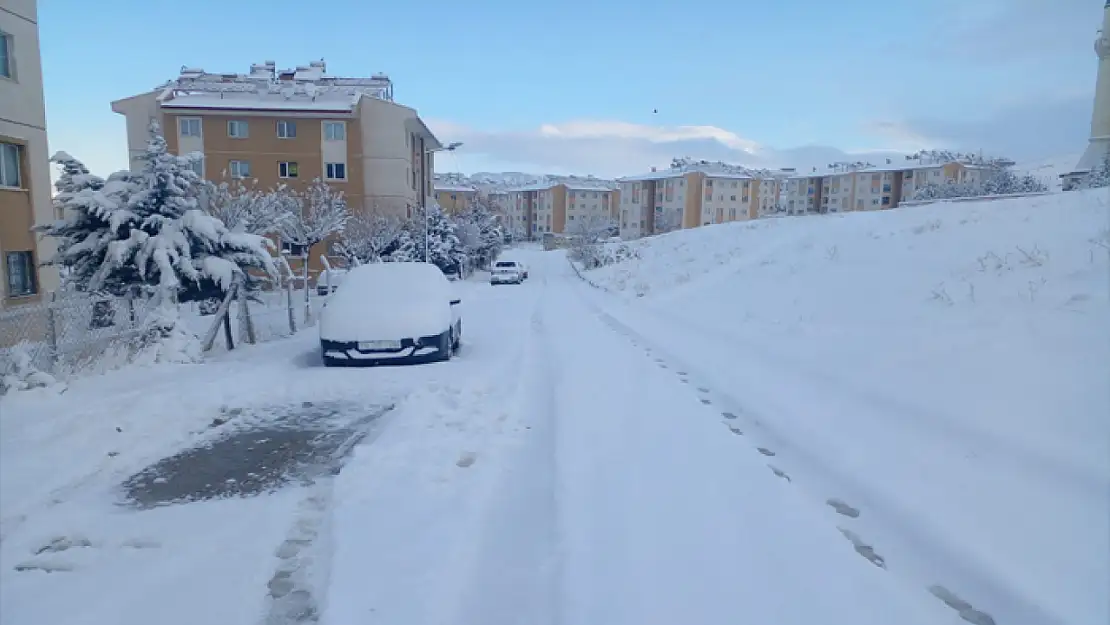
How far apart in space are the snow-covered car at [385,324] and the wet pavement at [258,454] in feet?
6.23

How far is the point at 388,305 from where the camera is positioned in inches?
356

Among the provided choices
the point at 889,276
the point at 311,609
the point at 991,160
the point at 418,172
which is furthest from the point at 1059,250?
the point at 991,160

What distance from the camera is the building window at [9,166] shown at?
13797 mm

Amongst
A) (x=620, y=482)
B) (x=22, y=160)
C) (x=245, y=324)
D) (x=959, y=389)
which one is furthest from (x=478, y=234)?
(x=620, y=482)

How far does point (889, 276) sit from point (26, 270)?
62.9 feet

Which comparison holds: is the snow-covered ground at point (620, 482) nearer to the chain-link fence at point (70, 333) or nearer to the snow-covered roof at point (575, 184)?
the chain-link fence at point (70, 333)

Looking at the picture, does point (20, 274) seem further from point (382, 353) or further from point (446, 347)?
point (446, 347)

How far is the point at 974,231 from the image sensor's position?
37.2 feet

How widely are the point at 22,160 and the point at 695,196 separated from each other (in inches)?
3022

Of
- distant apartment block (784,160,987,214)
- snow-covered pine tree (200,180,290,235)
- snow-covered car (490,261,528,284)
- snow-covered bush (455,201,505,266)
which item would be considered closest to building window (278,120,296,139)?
snow-covered bush (455,201,505,266)

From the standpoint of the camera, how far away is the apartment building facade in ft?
45.0

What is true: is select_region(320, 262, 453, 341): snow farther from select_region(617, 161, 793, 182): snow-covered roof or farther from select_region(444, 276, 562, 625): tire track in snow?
select_region(617, 161, 793, 182): snow-covered roof

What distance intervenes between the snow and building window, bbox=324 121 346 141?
2851 cm

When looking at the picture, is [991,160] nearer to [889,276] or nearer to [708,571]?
[889,276]
